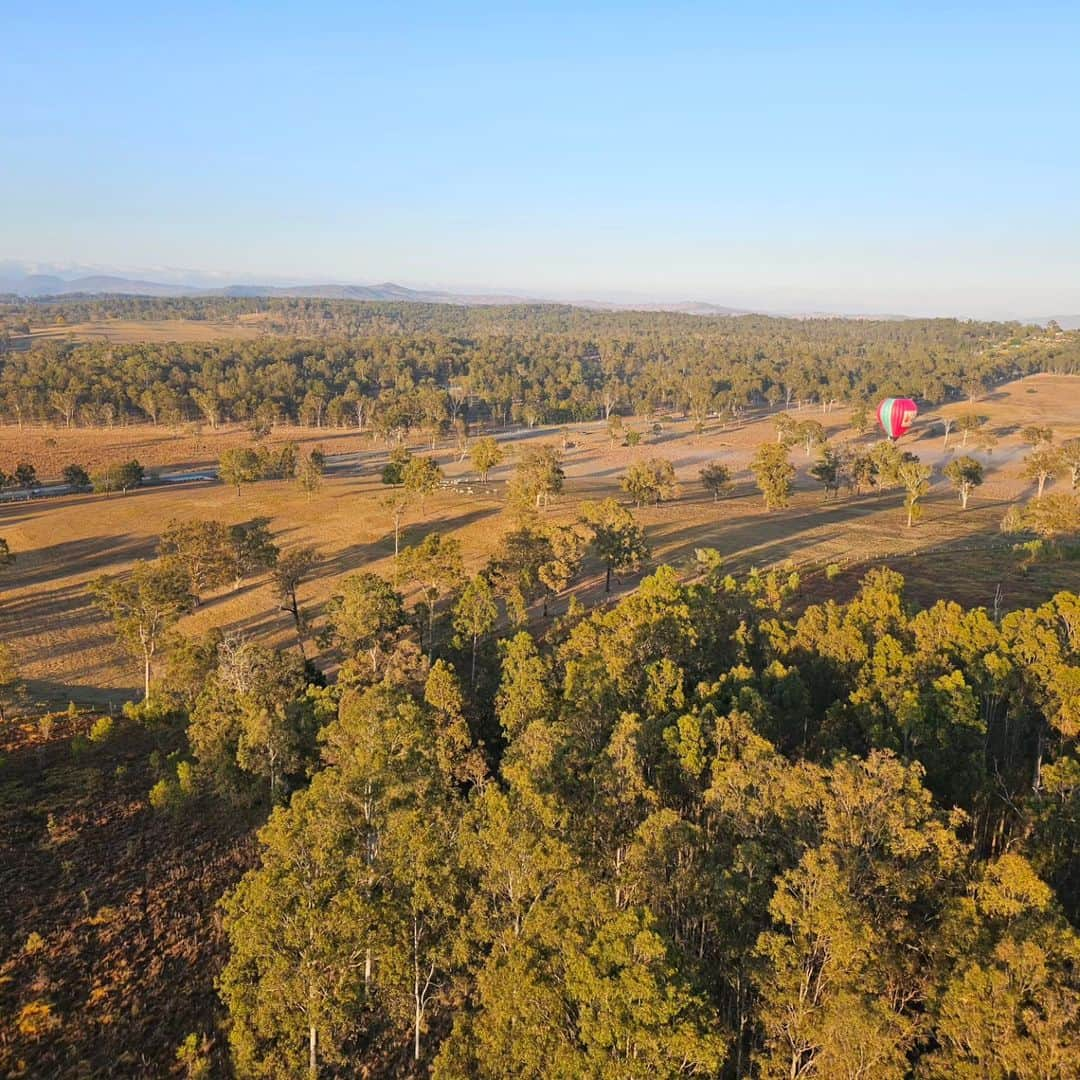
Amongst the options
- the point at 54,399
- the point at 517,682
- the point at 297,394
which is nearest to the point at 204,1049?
the point at 517,682

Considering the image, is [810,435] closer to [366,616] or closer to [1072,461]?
[1072,461]

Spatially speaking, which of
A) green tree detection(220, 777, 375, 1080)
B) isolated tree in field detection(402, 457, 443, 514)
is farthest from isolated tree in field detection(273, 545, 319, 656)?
green tree detection(220, 777, 375, 1080)

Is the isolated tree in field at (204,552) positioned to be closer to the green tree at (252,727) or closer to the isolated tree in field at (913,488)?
the green tree at (252,727)

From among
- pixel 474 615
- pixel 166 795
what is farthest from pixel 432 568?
pixel 166 795

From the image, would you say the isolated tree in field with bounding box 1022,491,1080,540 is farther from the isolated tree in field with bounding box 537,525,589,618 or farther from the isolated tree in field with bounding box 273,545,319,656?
the isolated tree in field with bounding box 273,545,319,656

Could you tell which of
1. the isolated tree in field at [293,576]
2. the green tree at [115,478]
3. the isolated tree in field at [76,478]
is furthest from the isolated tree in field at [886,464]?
the isolated tree in field at [76,478]

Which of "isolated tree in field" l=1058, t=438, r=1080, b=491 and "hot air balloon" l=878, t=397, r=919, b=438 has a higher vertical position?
"hot air balloon" l=878, t=397, r=919, b=438
